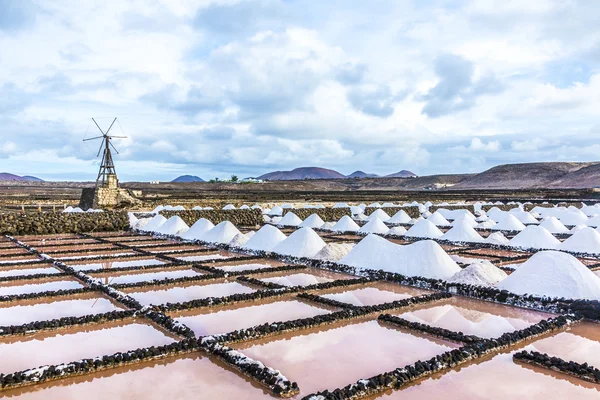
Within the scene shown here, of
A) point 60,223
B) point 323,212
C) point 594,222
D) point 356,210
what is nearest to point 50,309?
point 60,223

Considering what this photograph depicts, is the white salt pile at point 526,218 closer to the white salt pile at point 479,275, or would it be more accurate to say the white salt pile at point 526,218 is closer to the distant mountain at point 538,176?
the white salt pile at point 479,275

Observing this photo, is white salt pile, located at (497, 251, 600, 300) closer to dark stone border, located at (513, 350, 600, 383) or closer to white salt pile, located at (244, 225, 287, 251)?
dark stone border, located at (513, 350, 600, 383)

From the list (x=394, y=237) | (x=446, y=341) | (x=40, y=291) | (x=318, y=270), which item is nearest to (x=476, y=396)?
(x=446, y=341)

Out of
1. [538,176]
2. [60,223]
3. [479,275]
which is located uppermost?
[538,176]

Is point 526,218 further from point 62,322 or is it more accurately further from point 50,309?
point 62,322

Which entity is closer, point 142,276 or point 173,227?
point 142,276

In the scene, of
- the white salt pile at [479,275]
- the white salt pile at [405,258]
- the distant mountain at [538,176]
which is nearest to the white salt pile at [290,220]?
the white salt pile at [405,258]

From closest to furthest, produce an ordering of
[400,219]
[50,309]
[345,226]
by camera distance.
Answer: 1. [50,309]
2. [345,226]
3. [400,219]
